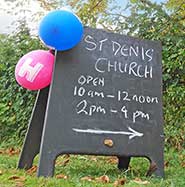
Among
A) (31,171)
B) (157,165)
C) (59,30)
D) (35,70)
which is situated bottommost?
(31,171)

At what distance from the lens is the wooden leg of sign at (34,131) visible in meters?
3.63

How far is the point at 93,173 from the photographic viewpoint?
368cm

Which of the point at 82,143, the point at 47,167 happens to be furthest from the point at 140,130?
the point at 47,167

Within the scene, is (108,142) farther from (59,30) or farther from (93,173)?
(59,30)

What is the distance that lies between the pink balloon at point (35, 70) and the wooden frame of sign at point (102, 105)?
10 cm

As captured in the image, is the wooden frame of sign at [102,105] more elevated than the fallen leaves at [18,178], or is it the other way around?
the wooden frame of sign at [102,105]

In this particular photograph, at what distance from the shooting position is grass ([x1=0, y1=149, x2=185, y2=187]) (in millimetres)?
2988

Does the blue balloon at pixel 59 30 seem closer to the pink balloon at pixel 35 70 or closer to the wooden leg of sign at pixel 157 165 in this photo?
the pink balloon at pixel 35 70

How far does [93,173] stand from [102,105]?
619mm

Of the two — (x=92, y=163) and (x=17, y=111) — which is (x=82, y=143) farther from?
(x=17, y=111)

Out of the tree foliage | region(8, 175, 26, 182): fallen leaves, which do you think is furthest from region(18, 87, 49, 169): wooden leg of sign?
the tree foliage

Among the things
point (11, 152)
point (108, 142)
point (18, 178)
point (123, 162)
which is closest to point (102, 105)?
point (108, 142)

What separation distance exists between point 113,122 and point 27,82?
2.43 ft

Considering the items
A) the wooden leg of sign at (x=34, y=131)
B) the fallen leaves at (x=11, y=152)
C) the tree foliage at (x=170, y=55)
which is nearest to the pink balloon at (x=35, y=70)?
the wooden leg of sign at (x=34, y=131)
